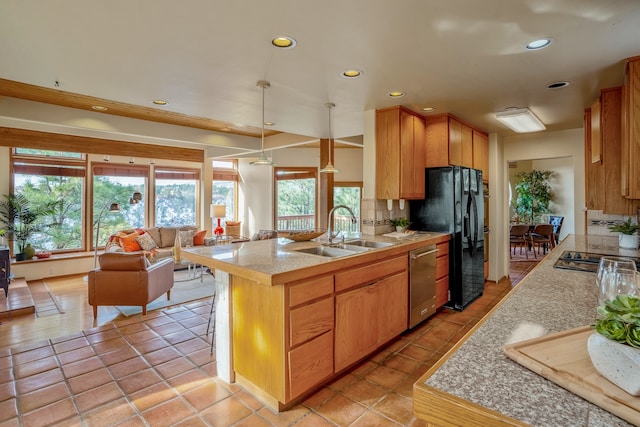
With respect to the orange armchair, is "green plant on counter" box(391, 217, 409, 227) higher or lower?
higher

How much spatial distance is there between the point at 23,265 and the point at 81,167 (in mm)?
2026

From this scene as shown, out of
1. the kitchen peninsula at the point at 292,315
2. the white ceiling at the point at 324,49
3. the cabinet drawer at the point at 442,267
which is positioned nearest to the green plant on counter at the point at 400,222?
the cabinet drawer at the point at 442,267

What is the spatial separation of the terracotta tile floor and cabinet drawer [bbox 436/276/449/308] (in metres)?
0.42

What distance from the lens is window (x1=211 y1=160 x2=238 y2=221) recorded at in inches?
349

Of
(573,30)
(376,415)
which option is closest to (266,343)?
(376,415)

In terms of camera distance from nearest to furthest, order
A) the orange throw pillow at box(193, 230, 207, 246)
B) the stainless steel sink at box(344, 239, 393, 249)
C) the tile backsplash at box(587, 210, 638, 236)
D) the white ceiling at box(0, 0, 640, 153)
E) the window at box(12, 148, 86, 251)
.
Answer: the white ceiling at box(0, 0, 640, 153) → the stainless steel sink at box(344, 239, 393, 249) → the tile backsplash at box(587, 210, 638, 236) → the window at box(12, 148, 86, 251) → the orange throw pillow at box(193, 230, 207, 246)

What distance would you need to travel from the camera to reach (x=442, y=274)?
3826mm

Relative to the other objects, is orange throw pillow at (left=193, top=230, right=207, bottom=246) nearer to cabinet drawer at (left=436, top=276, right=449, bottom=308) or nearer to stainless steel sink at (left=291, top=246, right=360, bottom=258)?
stainless steel sink at (left=291, top=246, right=360, bottom=258)

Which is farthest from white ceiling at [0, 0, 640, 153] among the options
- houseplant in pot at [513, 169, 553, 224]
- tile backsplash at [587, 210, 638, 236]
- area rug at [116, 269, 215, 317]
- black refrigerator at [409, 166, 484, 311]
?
houseplant in pot at [513, 169, 553, 224]

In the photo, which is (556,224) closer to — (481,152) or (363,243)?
(481,152)

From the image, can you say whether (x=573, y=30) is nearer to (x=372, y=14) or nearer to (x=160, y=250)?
(x=372, y=14)

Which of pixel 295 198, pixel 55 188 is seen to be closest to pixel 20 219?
pixel 55 188

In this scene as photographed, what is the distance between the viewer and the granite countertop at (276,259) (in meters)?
1.97

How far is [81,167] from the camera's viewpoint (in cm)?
641
